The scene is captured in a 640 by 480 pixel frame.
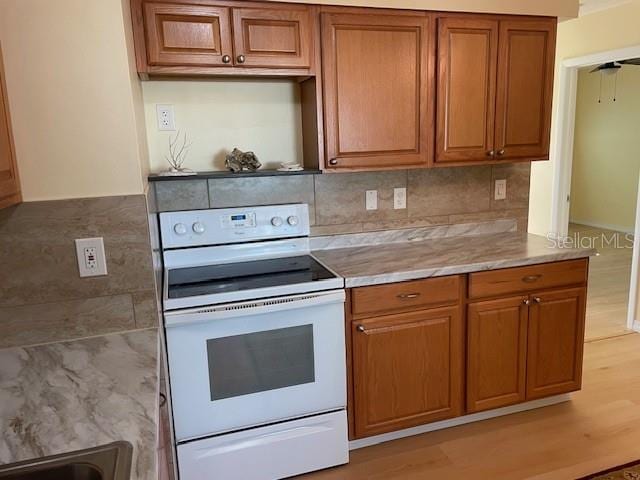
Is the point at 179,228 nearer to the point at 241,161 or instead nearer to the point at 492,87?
the point at 241,161

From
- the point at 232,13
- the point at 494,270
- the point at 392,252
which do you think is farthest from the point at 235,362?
the point at 232,13

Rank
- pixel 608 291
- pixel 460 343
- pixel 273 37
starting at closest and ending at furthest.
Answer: pixel 273 37 → pixel 460 343 → pixel 608 291

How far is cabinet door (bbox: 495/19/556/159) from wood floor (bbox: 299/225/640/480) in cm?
140

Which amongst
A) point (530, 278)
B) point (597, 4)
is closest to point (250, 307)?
point (530, 278)

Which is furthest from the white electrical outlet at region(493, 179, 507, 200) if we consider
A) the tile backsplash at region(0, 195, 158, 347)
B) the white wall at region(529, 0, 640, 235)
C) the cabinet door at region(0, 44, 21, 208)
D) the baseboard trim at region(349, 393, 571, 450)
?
the cabinet door at region(0, 44, 21, 208)

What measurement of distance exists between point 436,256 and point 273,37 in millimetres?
1270

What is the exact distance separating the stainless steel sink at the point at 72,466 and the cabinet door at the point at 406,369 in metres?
1.29

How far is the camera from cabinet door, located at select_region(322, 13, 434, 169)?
217 centimetres

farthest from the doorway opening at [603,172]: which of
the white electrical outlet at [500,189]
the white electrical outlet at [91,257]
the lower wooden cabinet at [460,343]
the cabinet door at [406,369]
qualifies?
the white electrical outlet at [91,257]

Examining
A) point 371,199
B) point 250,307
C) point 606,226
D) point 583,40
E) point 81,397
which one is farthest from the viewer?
point 606,226

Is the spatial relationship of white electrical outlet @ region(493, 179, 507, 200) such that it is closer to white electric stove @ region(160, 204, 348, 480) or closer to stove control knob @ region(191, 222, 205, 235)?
white electric stove @ region(160, 204, 348, 480)

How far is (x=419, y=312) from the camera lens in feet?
7.20

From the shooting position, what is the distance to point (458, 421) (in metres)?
2.46

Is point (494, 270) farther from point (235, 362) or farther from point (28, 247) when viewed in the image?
point (28, 247)
